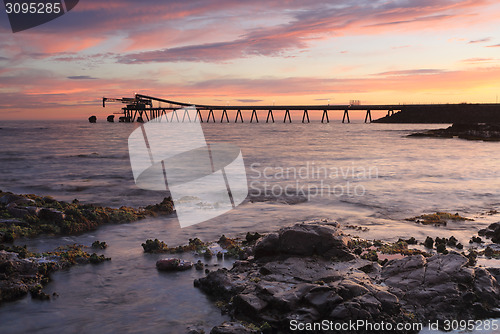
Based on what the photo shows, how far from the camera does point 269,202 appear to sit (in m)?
21.5

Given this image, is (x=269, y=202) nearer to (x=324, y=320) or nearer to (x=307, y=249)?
(x=307, y=249)

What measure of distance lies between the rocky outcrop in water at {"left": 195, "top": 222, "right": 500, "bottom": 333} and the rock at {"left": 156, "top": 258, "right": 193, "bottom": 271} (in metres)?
1.34

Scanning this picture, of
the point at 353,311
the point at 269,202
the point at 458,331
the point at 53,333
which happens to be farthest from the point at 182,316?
the point at 269,202

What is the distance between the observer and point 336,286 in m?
8.12

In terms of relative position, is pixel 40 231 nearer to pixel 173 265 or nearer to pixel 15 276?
pixel 15 276

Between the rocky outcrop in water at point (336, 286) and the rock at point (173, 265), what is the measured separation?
134 cm

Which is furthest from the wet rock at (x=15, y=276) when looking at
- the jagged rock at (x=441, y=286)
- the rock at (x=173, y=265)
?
the jagged rock at (x=441, y=286)

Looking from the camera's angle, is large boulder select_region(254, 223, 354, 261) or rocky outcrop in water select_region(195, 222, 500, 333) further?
large boulder select_region(254, 223, 354, 261)

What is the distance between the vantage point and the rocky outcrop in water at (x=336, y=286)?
24.8 feet

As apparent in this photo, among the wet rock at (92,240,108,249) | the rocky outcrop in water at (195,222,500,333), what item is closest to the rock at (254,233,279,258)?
the rocky outcrop in water at (195,222,500,333)

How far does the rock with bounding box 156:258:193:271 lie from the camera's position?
1094 cm

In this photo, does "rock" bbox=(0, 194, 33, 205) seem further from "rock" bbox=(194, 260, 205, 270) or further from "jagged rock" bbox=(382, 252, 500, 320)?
"jagged rock" bbox=(382, 252, 500, 320)

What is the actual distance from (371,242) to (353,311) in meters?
6.11

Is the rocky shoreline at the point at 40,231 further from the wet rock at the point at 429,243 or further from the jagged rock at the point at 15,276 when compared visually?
the wet rock at the point at 429,243
